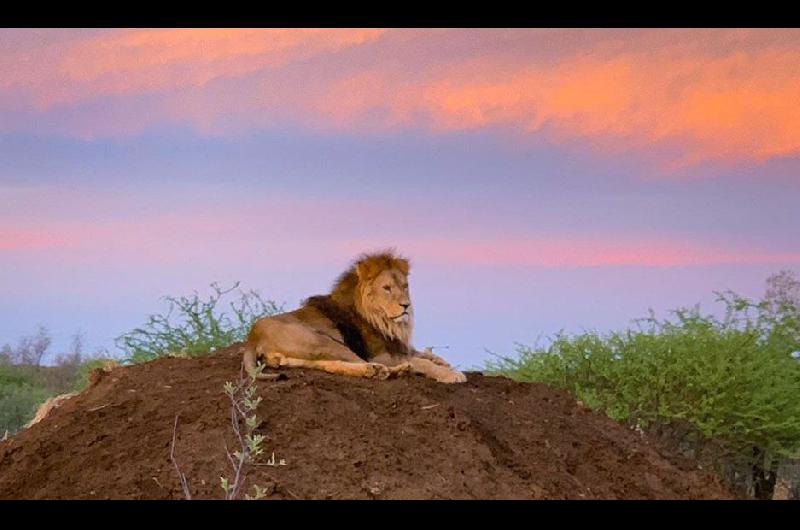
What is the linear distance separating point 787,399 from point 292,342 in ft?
23.5

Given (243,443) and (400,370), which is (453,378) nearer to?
(400,370)

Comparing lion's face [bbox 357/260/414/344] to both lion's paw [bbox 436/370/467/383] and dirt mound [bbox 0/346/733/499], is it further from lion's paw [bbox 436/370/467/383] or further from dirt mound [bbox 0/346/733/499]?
dirt mound [bbox 0/346/733/499]

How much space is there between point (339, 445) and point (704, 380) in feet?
23.3

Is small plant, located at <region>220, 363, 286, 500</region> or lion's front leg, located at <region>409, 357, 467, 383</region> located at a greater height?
lion's front leg, located at <region>409, 357, 467, 383</region>

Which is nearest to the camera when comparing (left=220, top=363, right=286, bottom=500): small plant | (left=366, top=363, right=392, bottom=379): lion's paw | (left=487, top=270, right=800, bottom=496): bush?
(left=220, top=363, right=286, bottom=500): small plant

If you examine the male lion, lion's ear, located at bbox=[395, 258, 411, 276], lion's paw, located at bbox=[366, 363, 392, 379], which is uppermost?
lion's ear, located at bbox=[395, 258, 411, 276]

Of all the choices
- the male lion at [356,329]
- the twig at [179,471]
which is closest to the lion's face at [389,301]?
the male lion at [356,329]

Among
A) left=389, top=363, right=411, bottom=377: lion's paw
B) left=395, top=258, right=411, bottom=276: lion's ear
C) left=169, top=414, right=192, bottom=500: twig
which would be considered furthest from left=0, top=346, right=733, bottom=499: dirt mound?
left=395, top=258, right=411, bottom=276: lion's ear

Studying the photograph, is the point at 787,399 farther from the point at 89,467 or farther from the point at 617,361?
the point at 89,467

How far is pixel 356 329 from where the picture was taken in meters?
9.59

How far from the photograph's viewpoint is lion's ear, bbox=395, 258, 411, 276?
31.6ft

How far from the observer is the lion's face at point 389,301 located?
9492 millimetres

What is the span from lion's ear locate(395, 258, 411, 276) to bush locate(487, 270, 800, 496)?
4616 millimetres

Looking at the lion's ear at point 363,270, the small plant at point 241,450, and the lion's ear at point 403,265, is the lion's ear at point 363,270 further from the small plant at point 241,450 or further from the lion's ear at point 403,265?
the small plant at point 241,450
